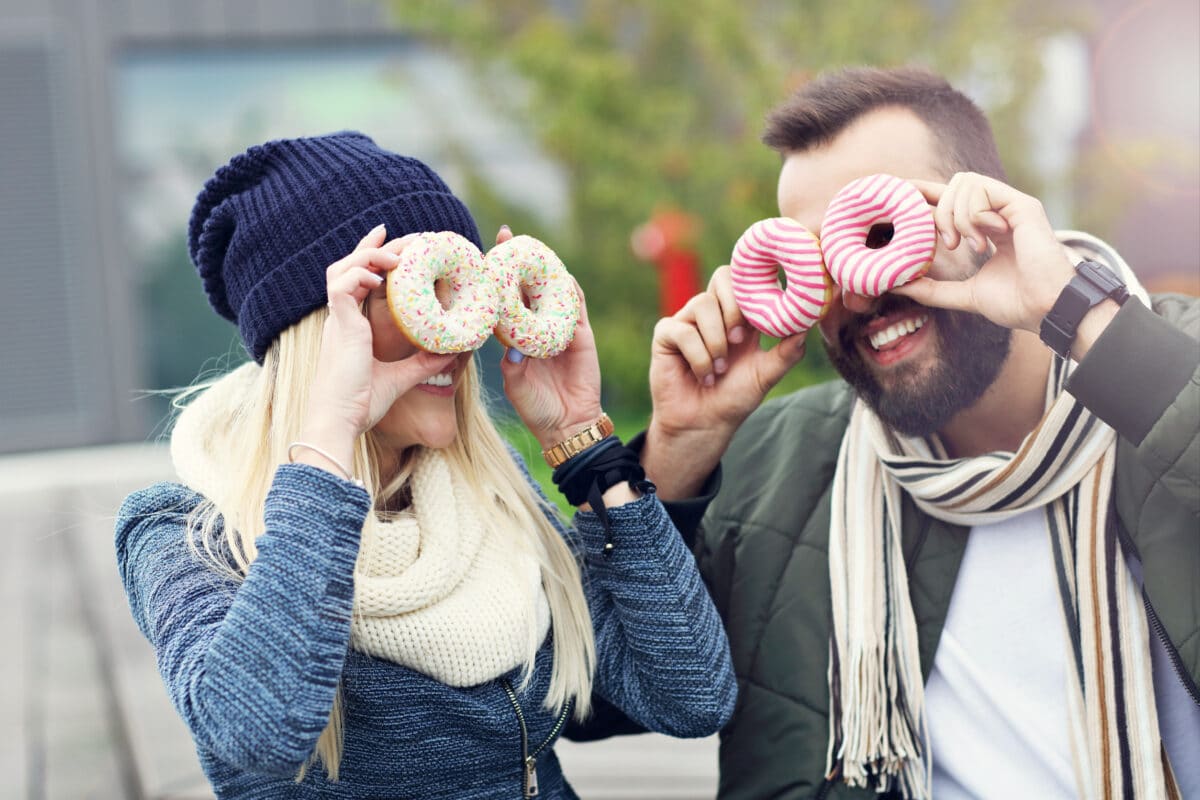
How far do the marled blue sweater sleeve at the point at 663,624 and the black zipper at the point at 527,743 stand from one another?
0.16m

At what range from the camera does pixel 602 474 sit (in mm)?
2102

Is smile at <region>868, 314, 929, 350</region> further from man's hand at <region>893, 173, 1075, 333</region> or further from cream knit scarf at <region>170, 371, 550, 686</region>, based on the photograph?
cream knit scarf at <region>170, 371, 550, 686</region>

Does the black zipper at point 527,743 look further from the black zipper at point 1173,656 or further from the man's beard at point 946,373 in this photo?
the black zipper at point 1173,656

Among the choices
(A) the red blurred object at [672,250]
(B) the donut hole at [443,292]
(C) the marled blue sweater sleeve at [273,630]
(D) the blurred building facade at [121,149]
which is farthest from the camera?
(D) the blurred building facade at [121,149]

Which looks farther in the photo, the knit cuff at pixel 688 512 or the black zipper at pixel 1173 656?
the knit cuff at pixel 688 512

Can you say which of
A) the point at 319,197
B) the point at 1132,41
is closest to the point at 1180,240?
the point at 1132,41

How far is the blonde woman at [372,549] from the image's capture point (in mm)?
1634

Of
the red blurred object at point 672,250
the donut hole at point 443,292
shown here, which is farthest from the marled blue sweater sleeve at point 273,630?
the red blurred object at point 672,250

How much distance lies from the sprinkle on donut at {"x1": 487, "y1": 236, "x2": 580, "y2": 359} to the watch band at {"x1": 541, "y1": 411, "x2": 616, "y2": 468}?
169 mm

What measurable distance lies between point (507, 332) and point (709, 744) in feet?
8.36

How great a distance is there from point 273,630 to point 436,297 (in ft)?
2.03

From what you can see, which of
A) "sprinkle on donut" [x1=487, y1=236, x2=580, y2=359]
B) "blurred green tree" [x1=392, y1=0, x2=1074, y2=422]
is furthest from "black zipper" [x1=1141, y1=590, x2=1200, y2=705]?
"blurred green tree" [x1=392, y1=0, x2=1074, y2=422]

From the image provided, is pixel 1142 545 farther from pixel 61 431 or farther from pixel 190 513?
pixel 61 431

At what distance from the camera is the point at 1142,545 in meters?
1.94
